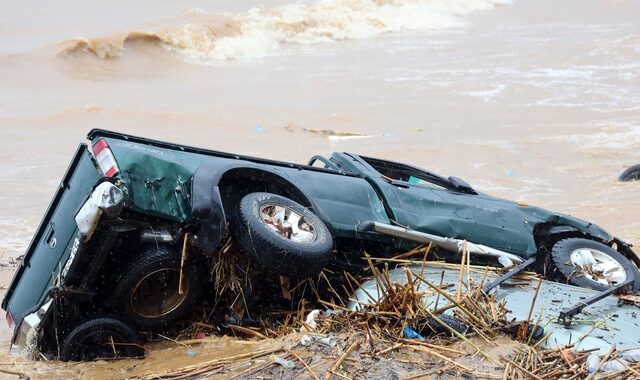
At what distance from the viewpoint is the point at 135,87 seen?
77.6 ft

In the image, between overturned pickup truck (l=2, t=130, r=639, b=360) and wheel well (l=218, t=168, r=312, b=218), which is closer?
overturned pickup truck (l=2, t=130, r=639, b=360)

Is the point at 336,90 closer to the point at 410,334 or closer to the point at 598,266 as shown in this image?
the point at 598,266

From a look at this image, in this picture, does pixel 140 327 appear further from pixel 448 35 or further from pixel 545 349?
pixel 448 35

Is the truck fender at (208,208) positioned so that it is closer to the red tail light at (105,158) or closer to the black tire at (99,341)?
the red tail light at (105,158)

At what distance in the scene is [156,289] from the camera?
17.9ft

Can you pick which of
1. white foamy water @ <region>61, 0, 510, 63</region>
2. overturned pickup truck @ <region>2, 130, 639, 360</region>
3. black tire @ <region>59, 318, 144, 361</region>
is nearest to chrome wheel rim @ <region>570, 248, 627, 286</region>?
overturned pickup truck @ <region>2, 130, 639, 360</region>

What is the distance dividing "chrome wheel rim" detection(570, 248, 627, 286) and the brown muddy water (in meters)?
3.09

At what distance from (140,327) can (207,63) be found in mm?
23637

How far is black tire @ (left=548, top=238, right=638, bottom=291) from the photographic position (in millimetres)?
6730

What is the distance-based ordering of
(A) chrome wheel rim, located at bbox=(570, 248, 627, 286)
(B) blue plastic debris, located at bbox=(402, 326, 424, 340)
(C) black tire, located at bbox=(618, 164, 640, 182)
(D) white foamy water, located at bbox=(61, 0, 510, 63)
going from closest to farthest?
(B) blue plastic debris, located at bbox=(402, 326, 424, 340) < (A) chrome wheel rim, located at bbox=(570, 248, 627, 286) < (C) black tire, located at bbox=(618, 164, 640, 182) < (D) white foamy water, located at bbox=(61, 0, 510, 63)

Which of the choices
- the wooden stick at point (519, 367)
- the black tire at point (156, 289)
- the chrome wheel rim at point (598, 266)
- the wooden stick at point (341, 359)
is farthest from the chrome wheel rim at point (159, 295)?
the chrome wheel rim at point (598, 266)

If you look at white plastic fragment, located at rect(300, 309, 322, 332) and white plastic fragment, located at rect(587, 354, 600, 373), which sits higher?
white plastic fragment, located at rect(587, 354, 600, 373)

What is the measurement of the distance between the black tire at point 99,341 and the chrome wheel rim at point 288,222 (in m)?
1.12

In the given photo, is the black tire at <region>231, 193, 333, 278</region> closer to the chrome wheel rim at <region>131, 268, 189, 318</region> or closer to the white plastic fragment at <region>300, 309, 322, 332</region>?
the white plastic fragment at <region>300, 309, 322, 332</region>
